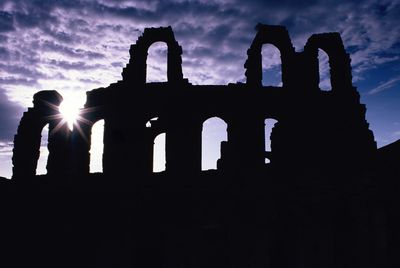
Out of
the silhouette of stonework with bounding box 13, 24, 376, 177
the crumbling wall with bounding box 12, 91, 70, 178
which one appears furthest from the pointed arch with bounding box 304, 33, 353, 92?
the crumbling wall with bounding box 12, 91, 70, 178

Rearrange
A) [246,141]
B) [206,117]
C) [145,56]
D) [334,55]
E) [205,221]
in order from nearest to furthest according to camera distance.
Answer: [205,221] < [246,141] < [206,117] < [145,56] < [334,55]

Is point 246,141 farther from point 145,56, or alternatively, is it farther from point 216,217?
point 145,56

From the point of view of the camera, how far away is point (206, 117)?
13.7 meters

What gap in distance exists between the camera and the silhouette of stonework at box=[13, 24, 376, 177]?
13.4 metres

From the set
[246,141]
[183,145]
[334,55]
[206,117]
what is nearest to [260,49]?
[334,55]

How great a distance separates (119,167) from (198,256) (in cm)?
595

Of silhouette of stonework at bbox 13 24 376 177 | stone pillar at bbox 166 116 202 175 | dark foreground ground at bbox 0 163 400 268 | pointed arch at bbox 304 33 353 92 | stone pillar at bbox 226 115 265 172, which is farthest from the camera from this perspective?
pointed arch at bbox 304 33 353 92

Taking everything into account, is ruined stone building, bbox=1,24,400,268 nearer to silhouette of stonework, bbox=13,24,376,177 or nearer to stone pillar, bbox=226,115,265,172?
stone pillar, bbox=226,115,265,172

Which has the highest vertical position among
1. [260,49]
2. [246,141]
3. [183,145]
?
[260,49]

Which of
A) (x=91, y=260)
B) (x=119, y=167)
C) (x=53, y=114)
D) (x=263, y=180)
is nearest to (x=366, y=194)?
(x=263, y=180)

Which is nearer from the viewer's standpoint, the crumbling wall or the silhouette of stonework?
the silhouette of stonework

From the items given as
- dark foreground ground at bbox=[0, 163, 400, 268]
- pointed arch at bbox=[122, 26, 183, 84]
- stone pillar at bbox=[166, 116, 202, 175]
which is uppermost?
pointed arch at bbox=[122, 26, 183, 84]

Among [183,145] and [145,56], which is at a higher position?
[145,56]

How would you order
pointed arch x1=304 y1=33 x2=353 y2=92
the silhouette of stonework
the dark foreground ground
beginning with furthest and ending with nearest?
pointed arch x1=304 y1=33 x2=353 y2=92 → the silhouette of stonework → the dark foreground ground
